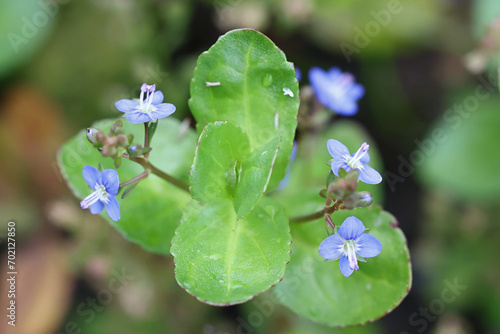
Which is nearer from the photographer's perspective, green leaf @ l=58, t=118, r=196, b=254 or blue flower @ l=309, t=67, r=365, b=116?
green leaf @ l=58, t=118, r=196, b=254

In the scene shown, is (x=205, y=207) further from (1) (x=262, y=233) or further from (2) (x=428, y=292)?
(2) (x=428, y=292)

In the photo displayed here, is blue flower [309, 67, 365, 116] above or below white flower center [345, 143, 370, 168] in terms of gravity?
below

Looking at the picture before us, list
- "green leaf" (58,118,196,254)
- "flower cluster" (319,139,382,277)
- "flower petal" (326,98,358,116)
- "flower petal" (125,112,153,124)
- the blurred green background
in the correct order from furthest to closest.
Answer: the blurred green background < "flower petal" (326,98,358,116) < "green leaf" (58,118,196,254) < "flower petal" (125,112,153,124) < "flower cluster" (319,139,382,277)

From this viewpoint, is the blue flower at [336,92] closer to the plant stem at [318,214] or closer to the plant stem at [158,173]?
the plant stem at [318,214]

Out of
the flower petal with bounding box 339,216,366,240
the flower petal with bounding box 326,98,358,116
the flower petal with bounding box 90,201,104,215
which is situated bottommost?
the flower petal with bounding box 326,98,358,116

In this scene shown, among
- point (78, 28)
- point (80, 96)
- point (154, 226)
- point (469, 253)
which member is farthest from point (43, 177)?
point (469, 253)

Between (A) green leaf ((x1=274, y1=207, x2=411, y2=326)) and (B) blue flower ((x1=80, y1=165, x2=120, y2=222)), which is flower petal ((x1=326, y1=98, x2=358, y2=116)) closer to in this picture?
(A) green leaf ((x1=274, y1=207, x2=411, y2=326))

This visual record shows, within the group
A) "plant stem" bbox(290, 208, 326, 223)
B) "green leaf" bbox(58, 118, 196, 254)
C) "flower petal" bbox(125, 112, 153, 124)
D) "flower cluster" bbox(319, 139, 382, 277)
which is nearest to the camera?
"flower cluster" bbox(319, 139, 382, 277)

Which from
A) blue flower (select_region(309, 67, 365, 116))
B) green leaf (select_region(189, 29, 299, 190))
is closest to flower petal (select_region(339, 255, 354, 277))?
green leaf (select_region(189, 29, 299, 190))
